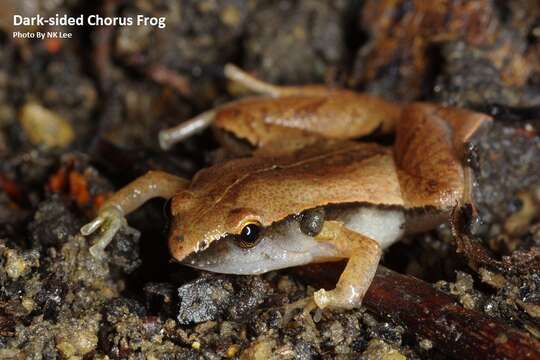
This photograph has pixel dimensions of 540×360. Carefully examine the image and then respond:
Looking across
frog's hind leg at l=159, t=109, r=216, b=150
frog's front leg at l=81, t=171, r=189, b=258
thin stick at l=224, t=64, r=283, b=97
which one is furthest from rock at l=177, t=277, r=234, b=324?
thin stick at l=224, t=64, r=283, b=97

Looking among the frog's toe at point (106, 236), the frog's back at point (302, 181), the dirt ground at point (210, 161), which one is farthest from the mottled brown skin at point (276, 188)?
the frog's toe at point (106, 236)

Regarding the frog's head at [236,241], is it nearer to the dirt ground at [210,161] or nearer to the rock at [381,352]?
the dirt ground at [210,161]

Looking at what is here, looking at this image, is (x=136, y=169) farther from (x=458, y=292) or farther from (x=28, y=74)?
(x=458, y=292)

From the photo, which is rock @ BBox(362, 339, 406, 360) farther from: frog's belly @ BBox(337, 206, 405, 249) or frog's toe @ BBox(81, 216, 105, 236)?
frog's toe @ BBox(81, 216, 105, 236)

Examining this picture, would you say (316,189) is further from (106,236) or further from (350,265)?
(106,236)

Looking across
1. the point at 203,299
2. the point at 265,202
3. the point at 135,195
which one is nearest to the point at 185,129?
the point at 135,195

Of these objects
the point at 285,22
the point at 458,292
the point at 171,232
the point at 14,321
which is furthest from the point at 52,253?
the point at 285,22

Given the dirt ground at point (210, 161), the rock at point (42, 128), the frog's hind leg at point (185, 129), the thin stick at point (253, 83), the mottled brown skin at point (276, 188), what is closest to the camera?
the dirt ground at point (210, 161)
